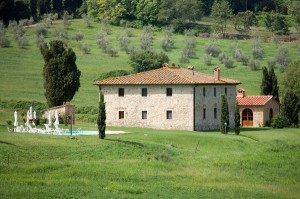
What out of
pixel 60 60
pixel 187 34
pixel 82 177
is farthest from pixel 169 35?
pixel 82 177

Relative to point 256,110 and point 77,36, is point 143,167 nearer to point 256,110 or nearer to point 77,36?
point 256,110

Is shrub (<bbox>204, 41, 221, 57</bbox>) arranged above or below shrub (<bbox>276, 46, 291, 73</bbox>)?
above

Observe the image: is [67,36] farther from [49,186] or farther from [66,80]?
[49,186]

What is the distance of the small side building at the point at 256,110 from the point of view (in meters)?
97.1

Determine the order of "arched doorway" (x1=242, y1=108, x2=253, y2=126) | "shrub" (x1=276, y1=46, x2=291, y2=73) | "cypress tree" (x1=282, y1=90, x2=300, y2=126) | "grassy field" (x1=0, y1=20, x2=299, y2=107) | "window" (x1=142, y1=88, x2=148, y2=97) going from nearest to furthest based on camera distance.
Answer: "window" (x1=142, y1=88, x2=148, y2=97)
"cypress tree" (x1=282, y1=90, x2=300, y2=126)
"arched doorway" (x1=242, y1=108, x2=253, y2=126)
"grassy field" (x1=0, y1=20, x2=299, y2=107)
"shrub" (x1=276, y1=46, x2=291, y2=73)

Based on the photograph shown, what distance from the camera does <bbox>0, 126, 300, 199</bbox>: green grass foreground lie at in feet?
152

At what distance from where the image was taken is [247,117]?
98438 millimetres

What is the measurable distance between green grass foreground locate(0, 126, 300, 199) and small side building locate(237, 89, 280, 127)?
26889 mm

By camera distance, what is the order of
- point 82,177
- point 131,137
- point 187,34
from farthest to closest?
point 187,34 < point 131,137 < point 82,177

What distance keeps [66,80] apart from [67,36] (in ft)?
185

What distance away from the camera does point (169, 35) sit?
155375mm

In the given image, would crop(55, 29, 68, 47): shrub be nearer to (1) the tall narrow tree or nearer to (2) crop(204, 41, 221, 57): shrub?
(2) crop(204, 41, 221, 57): shrub

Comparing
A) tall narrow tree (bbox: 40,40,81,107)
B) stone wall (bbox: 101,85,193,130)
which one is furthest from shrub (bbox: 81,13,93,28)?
stone wall (bbox: 101,85,193,130)

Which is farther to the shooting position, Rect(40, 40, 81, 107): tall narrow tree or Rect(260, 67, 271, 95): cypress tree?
Rect(260, 67, 271, 95): cypress tree
